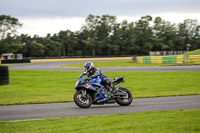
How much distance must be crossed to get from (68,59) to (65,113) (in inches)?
2297

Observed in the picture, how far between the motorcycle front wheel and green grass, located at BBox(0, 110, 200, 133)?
1.90 meters

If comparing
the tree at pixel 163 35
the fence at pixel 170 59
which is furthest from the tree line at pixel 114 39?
the fence at pixel 170 59

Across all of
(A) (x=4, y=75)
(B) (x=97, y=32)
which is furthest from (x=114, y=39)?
(A) (x=4, y=75)

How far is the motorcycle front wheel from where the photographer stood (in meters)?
9.02

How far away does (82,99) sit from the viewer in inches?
358

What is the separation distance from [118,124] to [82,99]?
122 inches

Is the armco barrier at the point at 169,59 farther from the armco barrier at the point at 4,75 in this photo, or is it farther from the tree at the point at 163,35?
the tree at the point at 163,35

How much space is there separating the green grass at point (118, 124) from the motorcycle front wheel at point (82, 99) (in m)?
1.90

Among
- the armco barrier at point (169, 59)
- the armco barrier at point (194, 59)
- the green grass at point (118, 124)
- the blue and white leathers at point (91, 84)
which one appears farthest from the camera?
the armco barrier at point (169, 59)

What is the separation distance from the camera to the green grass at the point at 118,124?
5.61 metres

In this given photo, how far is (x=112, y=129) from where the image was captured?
5.67m

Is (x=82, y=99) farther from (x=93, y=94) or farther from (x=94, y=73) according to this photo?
(x=94, y=73)

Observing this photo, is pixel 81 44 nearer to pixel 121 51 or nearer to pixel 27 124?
pixel 121 51

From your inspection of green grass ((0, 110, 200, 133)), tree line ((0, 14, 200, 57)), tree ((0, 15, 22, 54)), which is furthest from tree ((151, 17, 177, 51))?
green grass ((0, 110, 200, 133))
